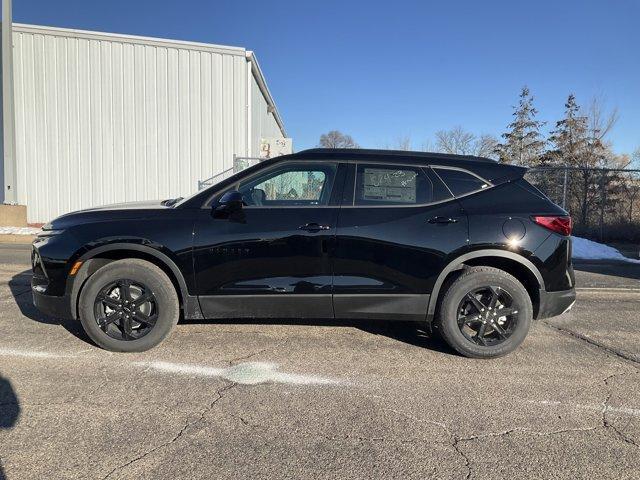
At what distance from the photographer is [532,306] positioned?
444 cm

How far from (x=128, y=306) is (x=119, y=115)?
43.5 feet

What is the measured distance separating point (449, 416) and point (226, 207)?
240 cm

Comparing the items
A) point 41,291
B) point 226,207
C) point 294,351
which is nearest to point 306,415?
point 294,351

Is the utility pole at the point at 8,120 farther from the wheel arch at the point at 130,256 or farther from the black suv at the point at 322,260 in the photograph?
the wheel arch at the point at 130,256

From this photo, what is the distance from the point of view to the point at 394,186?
176 inches

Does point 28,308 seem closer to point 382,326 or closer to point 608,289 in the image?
point 382,326

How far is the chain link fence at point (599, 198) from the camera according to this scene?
13.2m

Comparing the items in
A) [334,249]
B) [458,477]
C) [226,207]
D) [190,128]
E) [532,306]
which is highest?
[190,128]

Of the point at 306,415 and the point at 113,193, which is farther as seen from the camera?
the point at 113,193

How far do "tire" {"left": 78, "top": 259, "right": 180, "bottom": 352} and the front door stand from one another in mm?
333

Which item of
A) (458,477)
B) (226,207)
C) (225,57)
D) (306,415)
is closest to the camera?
(458,477)

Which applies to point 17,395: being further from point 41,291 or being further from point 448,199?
point 448,199

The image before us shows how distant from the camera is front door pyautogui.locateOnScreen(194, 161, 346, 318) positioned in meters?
4.28

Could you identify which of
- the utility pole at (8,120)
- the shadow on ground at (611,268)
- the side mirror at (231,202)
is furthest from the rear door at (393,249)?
the utility pole at (8,120)
